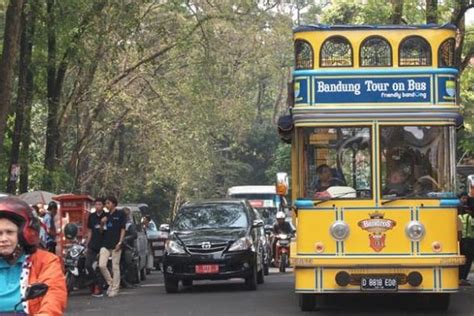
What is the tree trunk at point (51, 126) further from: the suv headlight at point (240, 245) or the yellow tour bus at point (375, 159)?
the yellow tour bus at point (375, 159)

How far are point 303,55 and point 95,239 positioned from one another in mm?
6740

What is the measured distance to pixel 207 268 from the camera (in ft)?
56.7

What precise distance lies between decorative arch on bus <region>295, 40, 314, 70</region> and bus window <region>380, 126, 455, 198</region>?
1.28 m

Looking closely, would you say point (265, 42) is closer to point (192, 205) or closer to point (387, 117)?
point (192, 205)

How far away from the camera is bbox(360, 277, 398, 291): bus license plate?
488 inches

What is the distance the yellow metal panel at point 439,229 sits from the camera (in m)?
12.5

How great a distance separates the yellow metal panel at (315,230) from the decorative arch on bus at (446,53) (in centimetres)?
237

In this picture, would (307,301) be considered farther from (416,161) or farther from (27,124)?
(27,124)

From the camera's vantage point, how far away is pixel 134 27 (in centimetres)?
2703

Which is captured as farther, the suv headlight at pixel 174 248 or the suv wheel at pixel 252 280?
the suv wheel at pixel 252 280

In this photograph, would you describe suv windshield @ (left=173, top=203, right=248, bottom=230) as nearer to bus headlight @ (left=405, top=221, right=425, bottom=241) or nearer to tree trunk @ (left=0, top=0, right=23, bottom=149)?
tree trunk @ (left=0, top=0, right=23, bottom=149)

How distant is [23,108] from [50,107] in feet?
11.8

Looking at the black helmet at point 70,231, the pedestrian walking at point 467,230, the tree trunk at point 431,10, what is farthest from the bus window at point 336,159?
the tree trunk at point 431,10

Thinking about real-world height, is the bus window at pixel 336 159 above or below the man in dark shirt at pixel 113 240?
above
